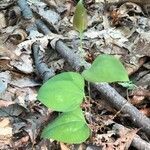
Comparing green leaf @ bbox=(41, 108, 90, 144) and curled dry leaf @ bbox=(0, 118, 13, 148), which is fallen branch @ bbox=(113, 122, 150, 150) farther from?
curled dry leaf @ bbox=(0, 118, 13, 148)

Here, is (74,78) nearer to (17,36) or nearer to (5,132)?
(5,132)

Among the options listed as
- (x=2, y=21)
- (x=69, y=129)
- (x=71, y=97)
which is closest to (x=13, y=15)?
(x=2, y=21)

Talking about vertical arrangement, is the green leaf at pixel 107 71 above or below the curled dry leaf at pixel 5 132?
above

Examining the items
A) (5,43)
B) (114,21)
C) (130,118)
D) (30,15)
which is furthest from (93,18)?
(130,118)

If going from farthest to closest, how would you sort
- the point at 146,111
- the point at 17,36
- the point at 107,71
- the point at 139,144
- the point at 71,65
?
the point at 17,36 < the point at 71,65 < the point at 146,111 < the point at 139,144 < the point at 107,71

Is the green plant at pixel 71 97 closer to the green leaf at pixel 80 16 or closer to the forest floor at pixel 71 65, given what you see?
the forest floor at pixel 71 65

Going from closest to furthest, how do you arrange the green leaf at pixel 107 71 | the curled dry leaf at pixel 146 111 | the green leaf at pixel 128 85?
the green leaf at pixel 107 71 < the curled dry leaf at pixel 146 111 < the green leaf at pixel 128 85

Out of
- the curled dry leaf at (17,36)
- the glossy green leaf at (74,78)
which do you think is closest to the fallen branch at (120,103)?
the glossy green leaf at (74,78)
